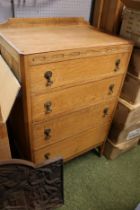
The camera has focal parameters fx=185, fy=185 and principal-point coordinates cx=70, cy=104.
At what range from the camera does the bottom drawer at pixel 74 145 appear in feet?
4.18

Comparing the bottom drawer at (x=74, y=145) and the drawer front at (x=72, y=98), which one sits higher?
the drawer front at (x=72, y=98)

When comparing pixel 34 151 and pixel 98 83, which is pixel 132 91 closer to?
pixel 98 83

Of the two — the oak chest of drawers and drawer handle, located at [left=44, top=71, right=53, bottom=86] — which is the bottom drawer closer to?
the oak chest of drawers

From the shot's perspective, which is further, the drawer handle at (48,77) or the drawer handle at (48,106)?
the drawer handle at (48,106)

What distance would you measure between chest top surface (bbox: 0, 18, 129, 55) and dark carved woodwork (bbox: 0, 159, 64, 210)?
0.62 metres

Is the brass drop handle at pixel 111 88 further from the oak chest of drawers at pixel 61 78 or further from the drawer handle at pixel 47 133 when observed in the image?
the drawer handle at pixel 47 133

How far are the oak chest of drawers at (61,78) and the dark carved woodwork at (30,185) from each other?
0.16m

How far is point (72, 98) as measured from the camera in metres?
1.12

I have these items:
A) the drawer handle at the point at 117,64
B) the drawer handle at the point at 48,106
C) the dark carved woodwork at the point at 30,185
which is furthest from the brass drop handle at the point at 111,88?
the dark carved woodwork at the point at 30,185

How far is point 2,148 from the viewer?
38.6 inches

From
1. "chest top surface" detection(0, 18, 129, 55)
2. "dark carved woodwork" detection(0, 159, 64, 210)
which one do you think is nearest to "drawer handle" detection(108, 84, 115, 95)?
"chest top surface" detection(0, 18, 129, 55)

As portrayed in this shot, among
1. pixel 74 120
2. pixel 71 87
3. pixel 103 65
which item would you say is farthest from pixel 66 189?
pixel 103 65

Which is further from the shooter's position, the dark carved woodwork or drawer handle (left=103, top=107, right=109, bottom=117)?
drawer handle (left=103, top=107, right=109, bottom=117)

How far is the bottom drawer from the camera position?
127cm
